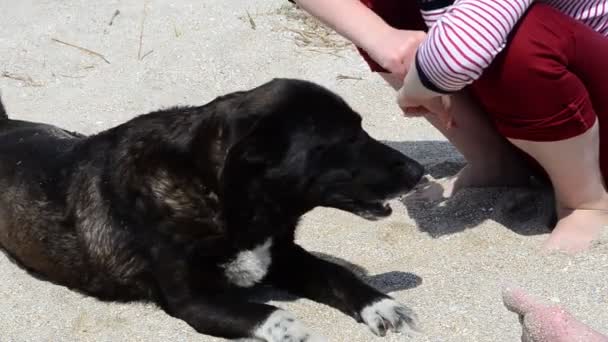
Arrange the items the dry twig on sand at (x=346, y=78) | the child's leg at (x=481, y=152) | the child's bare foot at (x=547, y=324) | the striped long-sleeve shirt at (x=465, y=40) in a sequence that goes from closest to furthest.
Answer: the child's bare foot at (x=547, y=324)
the striped long-sleeve shirt at (x=465, y=40)
the child's leg at (x=481, y=152)
the dry twig on sand at (x=346, y=78)

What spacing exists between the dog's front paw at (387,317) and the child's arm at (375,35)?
2.68 ft

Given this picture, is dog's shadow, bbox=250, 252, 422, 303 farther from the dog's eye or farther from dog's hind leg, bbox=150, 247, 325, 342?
the dog's eye

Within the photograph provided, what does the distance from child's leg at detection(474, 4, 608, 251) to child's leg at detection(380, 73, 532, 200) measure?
0.31 meters

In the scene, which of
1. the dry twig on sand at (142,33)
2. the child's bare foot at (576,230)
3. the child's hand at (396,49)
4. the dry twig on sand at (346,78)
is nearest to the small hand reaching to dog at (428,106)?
the child's hand at (396,49)

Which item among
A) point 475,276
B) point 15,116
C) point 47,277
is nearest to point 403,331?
point 475,276

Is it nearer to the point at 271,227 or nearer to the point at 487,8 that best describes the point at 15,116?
the point at 271,227

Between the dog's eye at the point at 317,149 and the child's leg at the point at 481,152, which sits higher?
the dog's eye at the point at 317,149

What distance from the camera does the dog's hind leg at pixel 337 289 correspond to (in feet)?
9.96

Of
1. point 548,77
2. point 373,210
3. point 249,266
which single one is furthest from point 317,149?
point 548,77

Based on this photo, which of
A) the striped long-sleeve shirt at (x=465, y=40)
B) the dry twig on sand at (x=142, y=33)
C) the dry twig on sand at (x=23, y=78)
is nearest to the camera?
the striped long-sleeve shirt at (x=465, y=40)

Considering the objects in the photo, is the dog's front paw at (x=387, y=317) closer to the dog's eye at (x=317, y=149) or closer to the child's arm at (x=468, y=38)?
the dog's eye at (x=317, y=149)

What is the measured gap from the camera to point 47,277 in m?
3.55

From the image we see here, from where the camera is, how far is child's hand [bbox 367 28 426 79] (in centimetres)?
333

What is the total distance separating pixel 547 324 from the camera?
8.27ft
